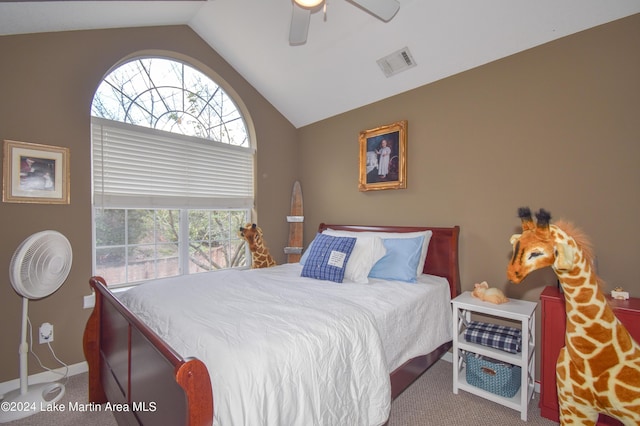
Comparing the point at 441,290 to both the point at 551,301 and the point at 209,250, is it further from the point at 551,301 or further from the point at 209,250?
the point at 209,250

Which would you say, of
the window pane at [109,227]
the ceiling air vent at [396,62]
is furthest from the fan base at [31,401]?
the ceiling air vent at [396,62]

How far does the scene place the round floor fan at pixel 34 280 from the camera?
1.90 m

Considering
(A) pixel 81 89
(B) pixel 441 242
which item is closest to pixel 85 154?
(A) pixel 81 89

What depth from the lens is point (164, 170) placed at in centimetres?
300

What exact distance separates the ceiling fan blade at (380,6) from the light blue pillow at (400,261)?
1.64 metres

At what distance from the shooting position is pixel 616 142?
1891 mm

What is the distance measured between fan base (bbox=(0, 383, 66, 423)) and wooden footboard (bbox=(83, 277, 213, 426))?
337 mm

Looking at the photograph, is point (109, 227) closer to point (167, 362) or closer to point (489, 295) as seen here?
point (167, 362)

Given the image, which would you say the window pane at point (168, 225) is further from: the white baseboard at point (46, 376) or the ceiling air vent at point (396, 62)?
the ceiling air vent at point (396, 62)

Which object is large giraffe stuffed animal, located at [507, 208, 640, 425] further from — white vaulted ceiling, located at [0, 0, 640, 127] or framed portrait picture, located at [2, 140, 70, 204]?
framed portrait picture, located at [2, 140, 70, 204]

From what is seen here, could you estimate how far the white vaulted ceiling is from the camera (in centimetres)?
200

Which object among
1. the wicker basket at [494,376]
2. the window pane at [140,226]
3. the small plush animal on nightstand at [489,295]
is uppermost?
the window pane at [140,226]

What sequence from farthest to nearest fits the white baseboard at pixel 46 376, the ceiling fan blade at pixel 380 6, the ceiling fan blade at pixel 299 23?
the white baseboard at pixel 46 376 < the ceiling fan blade at pixel 299 23 < the ceiling fan blade at pixel 380 6

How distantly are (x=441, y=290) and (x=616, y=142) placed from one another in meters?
1.46
